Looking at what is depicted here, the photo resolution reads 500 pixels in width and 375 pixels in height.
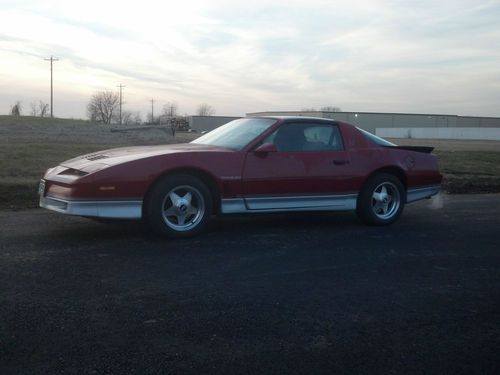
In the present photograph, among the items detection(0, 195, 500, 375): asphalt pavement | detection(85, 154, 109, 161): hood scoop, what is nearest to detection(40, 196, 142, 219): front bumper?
detection(0, 195, 500, 375): asphalt pavement

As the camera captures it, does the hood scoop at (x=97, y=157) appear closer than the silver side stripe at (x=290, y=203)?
Yes

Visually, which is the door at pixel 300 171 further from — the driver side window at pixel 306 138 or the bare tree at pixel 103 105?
the bare tree at pixel 103 105

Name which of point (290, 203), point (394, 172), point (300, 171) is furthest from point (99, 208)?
point (394, 172)

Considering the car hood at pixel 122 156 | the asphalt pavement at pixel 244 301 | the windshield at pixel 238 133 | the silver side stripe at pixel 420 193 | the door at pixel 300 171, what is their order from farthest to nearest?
1. the silver side stripe at pixel 420 193
2. the windshield at pixel 238 133
3. the door at pixel 300 171
4. the car hood at pixel 122 156
5. the asphalt pavement at pixel 244 301

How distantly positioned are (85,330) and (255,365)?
1.12 m

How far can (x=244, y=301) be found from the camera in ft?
13.4

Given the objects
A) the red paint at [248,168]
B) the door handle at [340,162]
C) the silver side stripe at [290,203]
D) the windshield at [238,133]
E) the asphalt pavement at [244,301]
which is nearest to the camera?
the asphalt pavement at [244,301]

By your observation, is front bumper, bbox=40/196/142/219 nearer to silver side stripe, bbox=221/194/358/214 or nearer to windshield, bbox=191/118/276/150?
silver side stripe, bbox=221/194/358/214

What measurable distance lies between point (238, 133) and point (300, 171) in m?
0.93

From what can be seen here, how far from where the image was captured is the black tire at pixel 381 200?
23.8ft

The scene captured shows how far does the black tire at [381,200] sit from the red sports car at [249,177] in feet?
0.04

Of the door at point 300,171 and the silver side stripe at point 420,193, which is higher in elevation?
the door at point 300,171

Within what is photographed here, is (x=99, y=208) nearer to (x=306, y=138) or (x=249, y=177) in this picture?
(x=249, y=177)

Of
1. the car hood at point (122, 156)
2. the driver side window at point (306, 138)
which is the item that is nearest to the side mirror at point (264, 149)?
the driver side window at point (306, 138)
